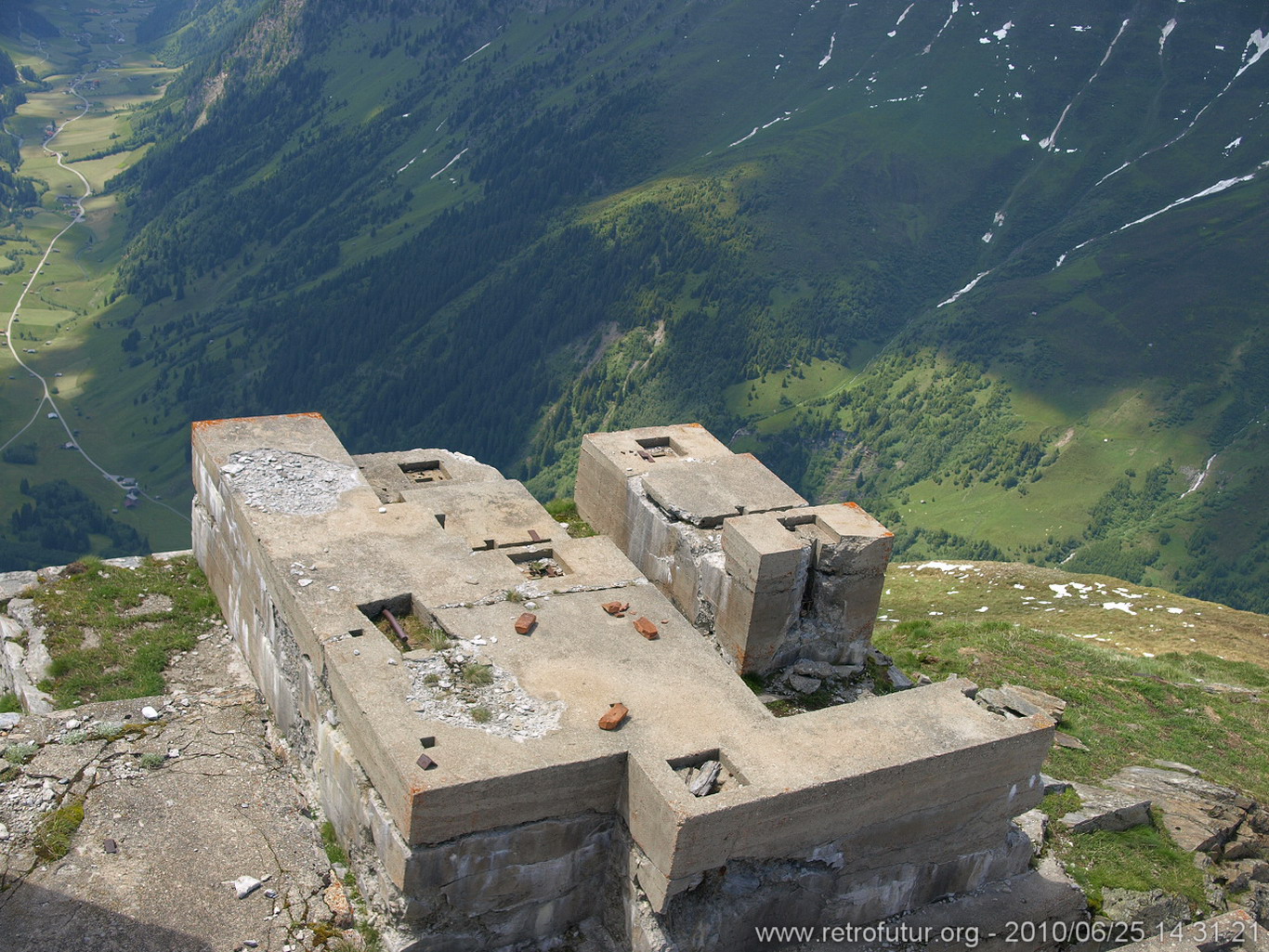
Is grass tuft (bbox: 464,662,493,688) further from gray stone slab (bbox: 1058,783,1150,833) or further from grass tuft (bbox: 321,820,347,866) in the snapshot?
gray stone slab (bbox: 1058,783,1150,833)

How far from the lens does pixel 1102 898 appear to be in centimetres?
2103

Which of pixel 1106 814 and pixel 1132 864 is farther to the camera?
pixel 1106 814

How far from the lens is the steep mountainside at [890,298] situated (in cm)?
11731

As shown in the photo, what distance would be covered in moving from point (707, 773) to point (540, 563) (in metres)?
7.23

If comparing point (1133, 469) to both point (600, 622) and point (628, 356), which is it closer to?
point (628, 356)

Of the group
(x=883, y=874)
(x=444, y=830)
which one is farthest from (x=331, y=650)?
(x=883, y=874)

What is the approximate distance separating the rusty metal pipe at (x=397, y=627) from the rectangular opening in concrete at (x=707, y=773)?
548 cm

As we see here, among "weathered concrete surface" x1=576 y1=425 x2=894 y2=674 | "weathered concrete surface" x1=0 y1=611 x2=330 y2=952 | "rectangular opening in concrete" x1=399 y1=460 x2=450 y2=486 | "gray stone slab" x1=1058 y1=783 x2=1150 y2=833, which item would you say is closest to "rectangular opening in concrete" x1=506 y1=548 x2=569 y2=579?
"weathered concrete surface" x1=576 y1=425 x2=894 y2=674

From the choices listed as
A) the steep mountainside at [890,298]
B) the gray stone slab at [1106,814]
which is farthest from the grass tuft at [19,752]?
the steep mountainside at [890,298]

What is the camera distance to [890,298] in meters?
152

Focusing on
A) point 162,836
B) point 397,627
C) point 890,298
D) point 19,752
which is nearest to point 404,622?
point 397,627

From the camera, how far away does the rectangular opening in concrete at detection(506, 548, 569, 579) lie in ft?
74.1

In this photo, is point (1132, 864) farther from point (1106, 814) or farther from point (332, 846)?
point (332, 846)

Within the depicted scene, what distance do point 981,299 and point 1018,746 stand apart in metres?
132
